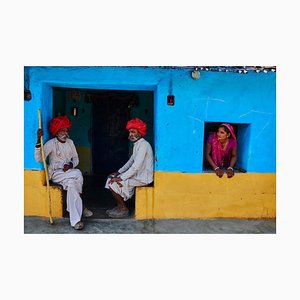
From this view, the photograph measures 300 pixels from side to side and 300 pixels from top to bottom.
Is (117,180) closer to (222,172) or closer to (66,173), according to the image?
(66,173)

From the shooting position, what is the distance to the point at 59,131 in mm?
5473

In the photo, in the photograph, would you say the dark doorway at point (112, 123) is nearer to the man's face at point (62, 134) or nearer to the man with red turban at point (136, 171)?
the man with red turban at point (136, 171)

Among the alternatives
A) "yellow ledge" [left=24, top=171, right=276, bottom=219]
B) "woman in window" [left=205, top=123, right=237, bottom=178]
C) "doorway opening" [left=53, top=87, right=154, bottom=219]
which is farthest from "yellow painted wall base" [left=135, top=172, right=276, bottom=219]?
"doorway opening" [left=53, top=87, right=154, bottom=219]

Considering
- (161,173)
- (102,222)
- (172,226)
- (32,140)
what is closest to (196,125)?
(161,173)

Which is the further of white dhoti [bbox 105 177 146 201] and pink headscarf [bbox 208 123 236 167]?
pink headscarf [bbox 208 123 236 167]

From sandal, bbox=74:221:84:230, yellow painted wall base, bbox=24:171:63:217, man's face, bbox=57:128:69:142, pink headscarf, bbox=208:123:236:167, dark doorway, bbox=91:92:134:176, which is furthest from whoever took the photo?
dark doorway, bbox=91:92:134:176

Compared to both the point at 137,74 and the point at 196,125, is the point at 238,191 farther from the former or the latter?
the point at 137,74

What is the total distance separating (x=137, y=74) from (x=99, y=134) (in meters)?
3.18

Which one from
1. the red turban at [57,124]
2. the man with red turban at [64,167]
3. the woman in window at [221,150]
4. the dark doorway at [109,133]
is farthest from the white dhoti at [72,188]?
the dark doorway at [109,133]

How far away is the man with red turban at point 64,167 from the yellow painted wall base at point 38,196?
15 cm

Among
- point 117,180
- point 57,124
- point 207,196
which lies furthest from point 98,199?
point 207,196

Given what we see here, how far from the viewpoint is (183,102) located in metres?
5.30

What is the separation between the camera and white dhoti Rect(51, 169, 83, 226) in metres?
5.17

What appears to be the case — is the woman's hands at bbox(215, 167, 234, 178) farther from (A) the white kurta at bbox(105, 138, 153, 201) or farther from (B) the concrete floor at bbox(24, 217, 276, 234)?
(A) the white kurta at bbox(105, 138, 153, 201)
